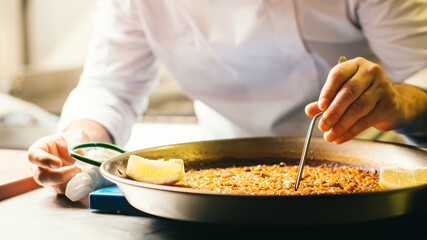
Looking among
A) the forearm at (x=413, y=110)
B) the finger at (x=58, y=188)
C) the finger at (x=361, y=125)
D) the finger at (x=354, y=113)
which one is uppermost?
the finger at (x=354, y=113)

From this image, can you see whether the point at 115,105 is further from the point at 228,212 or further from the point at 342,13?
the point at 228,212

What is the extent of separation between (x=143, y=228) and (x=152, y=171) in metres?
0.14

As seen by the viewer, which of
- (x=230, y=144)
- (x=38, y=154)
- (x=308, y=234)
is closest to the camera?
(x=308, y=234)

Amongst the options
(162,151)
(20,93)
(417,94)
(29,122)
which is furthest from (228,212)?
(20,93)

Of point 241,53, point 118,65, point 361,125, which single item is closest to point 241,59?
point 241,53

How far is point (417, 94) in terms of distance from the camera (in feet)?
4.14

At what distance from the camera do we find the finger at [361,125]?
994 mm

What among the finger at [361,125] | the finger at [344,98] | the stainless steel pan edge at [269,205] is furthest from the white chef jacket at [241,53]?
the stainless steel pan edge at [269,205]

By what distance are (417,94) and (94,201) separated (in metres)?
A: 0.94

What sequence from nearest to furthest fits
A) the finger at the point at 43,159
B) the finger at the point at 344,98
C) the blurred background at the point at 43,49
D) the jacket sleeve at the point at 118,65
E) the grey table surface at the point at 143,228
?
1. the grey table surface at the point at 143,228
2. the finger at the point at 344,98
3. the finger at the point at 43,159
4. the jacket sleeve at the point at 118,65
5. the blurred background at the point at 43,49

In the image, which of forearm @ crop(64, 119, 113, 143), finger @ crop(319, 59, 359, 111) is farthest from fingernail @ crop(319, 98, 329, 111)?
forearm @ crop(64, 119, 113, 143)

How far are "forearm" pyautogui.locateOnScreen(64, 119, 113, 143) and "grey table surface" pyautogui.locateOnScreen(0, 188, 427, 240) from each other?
400mm

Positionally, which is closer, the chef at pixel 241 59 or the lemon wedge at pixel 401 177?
the lemon wedge at pixel 401 177

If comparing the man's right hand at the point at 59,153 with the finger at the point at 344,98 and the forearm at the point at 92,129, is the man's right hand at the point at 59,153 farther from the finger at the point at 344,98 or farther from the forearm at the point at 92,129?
the finger at the point at 344,98
